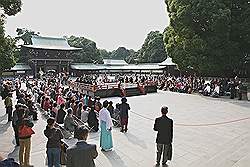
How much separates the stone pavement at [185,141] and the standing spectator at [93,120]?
335mm

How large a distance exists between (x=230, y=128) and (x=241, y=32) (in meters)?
16.3

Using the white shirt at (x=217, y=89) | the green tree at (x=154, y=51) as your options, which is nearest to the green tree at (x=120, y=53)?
the green tree at (x=154, y=51)

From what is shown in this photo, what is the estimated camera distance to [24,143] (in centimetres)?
698

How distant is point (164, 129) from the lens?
21.9 feet

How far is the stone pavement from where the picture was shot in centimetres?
738

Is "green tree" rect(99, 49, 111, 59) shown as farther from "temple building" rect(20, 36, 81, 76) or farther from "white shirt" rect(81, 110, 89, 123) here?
"white shirt" rect(81, 110, 89, 123)

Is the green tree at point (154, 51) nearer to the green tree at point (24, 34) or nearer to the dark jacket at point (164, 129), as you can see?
the green tree at point (24, 34)

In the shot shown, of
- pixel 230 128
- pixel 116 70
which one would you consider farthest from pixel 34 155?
pixel 116 70

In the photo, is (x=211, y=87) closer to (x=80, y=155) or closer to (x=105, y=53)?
(x=80, y=155)

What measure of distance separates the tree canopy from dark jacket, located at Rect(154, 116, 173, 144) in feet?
60.7

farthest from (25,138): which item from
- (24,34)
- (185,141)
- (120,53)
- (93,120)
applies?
(120,53)

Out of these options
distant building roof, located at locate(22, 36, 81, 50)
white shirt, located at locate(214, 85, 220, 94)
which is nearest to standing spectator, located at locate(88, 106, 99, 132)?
white shirt, located at locate(214, 85, 220, 94)

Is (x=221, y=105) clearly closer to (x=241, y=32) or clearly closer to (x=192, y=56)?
(x=192, y=56)

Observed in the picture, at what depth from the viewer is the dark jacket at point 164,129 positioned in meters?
6.66
